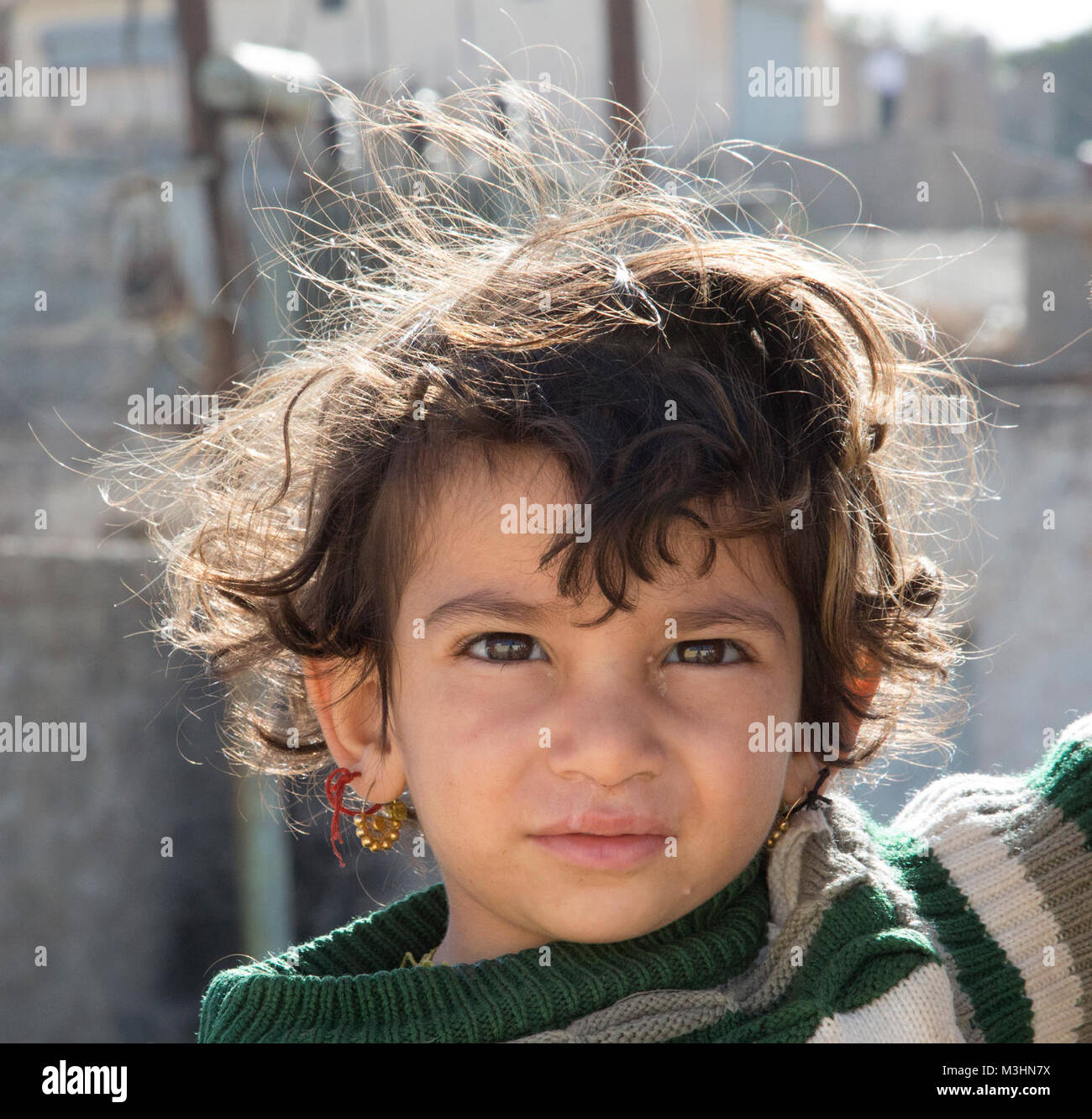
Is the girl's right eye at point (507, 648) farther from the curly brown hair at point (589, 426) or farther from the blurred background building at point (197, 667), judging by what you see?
the blurred background building at point (197, 667)

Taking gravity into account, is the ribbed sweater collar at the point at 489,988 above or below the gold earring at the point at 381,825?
below

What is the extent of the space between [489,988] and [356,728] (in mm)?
373

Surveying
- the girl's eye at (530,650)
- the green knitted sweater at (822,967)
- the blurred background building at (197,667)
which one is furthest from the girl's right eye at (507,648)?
the blurred background building at (197,667)

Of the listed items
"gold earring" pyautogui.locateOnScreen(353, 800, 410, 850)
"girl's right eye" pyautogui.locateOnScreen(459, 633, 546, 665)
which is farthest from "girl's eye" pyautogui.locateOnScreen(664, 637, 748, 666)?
"gold earring" pyautogui.locateOnScreen(353, 800, 410, 850)

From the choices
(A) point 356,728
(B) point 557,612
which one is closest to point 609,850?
(B) point 557,612

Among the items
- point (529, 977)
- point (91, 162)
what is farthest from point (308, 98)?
point (91, 162)

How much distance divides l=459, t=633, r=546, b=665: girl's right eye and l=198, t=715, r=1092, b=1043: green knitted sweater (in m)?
0.29

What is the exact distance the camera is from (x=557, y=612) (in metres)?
1.27

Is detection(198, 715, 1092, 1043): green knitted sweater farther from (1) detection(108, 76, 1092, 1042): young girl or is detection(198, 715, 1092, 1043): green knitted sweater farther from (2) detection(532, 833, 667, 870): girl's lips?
(2) detection(532, 833, 667, 870): girl's lips

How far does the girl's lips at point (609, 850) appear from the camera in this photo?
1233mm

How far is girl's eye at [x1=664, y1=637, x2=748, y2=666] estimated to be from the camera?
1299mm

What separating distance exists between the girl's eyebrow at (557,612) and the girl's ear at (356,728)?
22 cm

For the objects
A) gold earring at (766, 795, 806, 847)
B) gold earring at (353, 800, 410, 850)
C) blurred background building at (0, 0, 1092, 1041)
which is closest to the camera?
gold earring at (766, 795, 806, 847)
